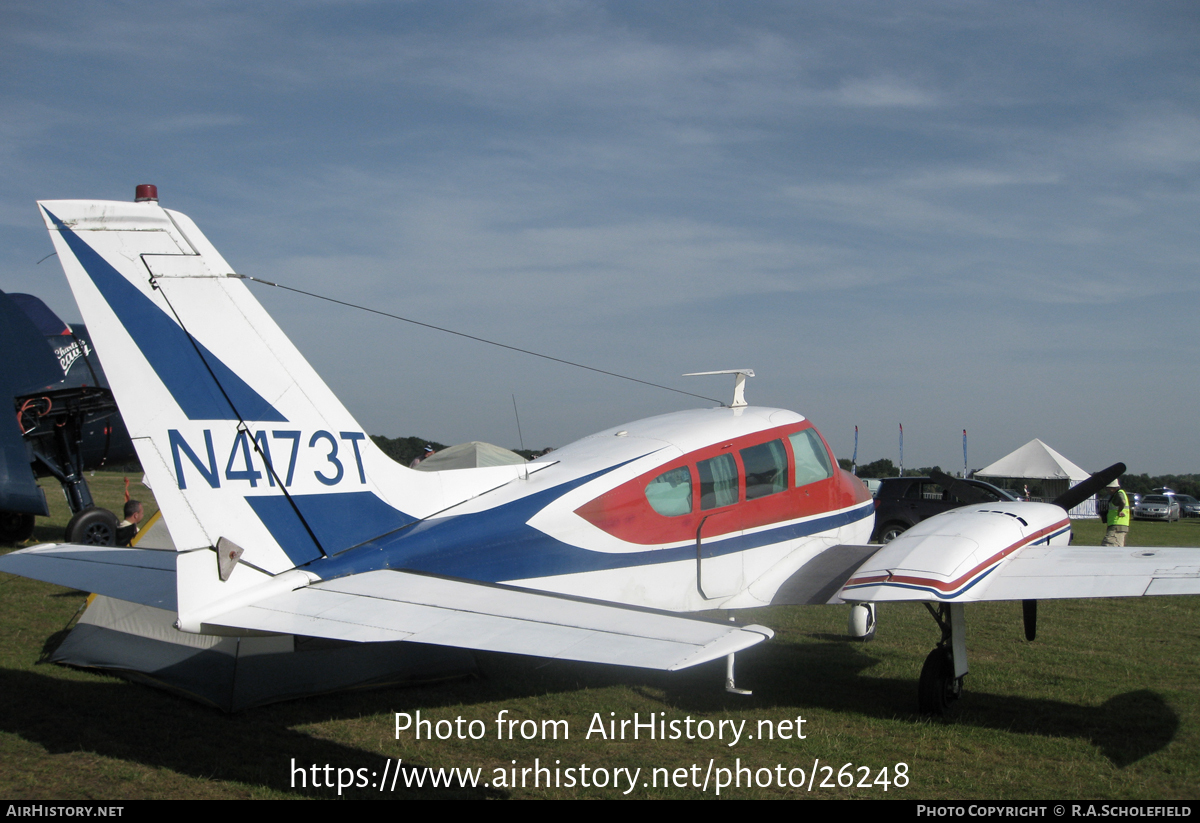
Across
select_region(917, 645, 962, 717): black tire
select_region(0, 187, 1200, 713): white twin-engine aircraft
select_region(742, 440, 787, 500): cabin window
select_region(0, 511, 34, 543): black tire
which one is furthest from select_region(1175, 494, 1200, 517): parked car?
select_region(0, 511, 34, 543): black tire

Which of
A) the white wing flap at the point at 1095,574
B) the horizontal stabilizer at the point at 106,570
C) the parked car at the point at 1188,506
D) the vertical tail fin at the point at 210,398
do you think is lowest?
the parked car at the point at 1188,506

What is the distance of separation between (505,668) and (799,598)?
2.77 metres

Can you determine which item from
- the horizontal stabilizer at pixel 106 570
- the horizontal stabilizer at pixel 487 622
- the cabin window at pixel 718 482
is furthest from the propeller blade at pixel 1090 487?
the horizontal stabilizer at pixel 106 570

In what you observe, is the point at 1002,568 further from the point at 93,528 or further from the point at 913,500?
the point at 93,528

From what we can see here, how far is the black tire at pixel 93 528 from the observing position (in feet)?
44.6

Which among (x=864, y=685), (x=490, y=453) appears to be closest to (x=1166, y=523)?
(x=490, y=453)

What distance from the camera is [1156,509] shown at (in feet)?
128

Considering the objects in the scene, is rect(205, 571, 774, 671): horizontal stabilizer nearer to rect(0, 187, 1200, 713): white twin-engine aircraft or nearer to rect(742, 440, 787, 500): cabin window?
rect(0, 187, 1200, 713): white twin-engine aircraft

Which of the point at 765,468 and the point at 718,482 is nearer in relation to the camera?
the point at 718,482

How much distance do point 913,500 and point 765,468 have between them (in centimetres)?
1354

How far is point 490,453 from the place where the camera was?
1549 cm

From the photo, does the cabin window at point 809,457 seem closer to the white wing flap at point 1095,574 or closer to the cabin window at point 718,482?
the cabin window at point 718,482

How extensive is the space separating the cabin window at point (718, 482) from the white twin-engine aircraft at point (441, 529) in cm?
2

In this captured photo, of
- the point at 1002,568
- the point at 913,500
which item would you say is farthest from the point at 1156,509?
the point at 1002,568
